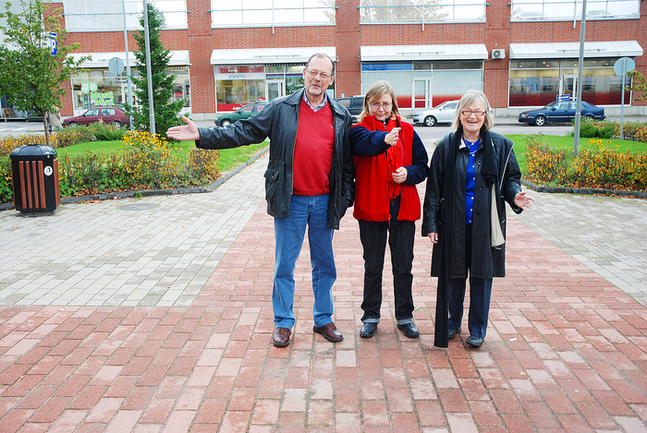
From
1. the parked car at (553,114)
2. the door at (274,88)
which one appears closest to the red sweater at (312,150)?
the parked car at (553,114)

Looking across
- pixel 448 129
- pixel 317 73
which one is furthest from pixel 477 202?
pixel 448 129

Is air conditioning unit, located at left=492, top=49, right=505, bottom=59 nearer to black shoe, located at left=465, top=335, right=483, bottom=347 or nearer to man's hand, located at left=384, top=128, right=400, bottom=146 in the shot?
black shoe, located at left=465, top=335, right=483, bottom=347

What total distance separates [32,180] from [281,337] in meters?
6.61

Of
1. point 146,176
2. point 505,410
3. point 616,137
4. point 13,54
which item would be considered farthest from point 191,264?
point 616,137

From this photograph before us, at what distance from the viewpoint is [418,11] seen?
114ft

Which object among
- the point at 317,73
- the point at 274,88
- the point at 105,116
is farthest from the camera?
the point at 274,88

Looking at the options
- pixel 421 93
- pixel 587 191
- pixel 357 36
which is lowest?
pixel 587 191

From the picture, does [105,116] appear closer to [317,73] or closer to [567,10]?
[567,10]

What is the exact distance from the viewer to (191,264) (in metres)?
6.30

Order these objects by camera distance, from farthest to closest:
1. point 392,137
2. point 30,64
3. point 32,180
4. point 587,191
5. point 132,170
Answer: point 30,64, point 132,170, point 587,191, point 32,180, point 392,137

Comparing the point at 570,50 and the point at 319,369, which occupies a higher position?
the point at 570,50

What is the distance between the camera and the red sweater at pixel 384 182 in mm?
4090

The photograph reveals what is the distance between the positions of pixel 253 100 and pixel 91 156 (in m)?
26.1

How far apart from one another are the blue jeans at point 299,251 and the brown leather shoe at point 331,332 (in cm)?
4
